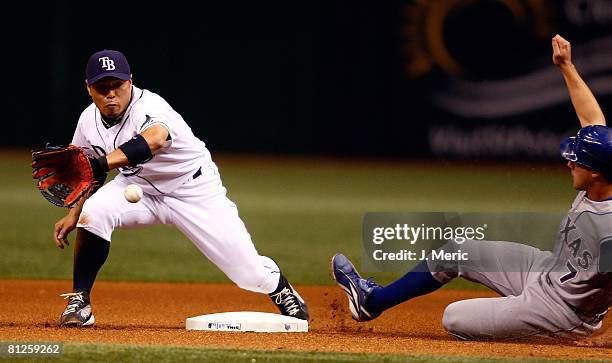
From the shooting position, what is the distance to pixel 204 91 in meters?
18.4

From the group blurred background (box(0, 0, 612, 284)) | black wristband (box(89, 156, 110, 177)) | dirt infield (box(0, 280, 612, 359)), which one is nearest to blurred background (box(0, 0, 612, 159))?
blurred background (box(0, 0, 612, 284))

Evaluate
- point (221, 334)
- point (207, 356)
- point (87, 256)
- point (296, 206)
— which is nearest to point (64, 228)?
point (87, 256)

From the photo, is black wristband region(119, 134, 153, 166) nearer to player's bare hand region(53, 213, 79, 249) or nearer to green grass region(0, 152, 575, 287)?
player's bare hand region(53, 213, 79, 249)

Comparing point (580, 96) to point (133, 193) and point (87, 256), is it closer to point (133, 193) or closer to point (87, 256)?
point (133, 193)

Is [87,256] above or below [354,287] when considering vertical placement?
above

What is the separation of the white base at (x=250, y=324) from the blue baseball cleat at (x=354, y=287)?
314 millimetres

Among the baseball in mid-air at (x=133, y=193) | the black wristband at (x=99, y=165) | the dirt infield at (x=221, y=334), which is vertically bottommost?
the dirt infield at (x=221, y=334)

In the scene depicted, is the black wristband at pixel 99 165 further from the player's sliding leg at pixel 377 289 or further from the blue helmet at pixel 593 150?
the blue helmet at pixel 593 150

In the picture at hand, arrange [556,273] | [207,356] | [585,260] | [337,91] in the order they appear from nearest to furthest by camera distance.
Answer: [207,356]
[585,260]
[556,273]
[337,91]

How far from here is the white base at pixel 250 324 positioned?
17.8 ft

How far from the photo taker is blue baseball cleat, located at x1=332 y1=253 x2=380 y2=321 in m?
5.32

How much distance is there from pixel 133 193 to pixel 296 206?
25.1 ft

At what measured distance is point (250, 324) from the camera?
5.43 metres

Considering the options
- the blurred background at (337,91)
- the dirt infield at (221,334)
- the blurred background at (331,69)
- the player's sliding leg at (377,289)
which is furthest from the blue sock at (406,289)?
the blurred background at (331,69)
